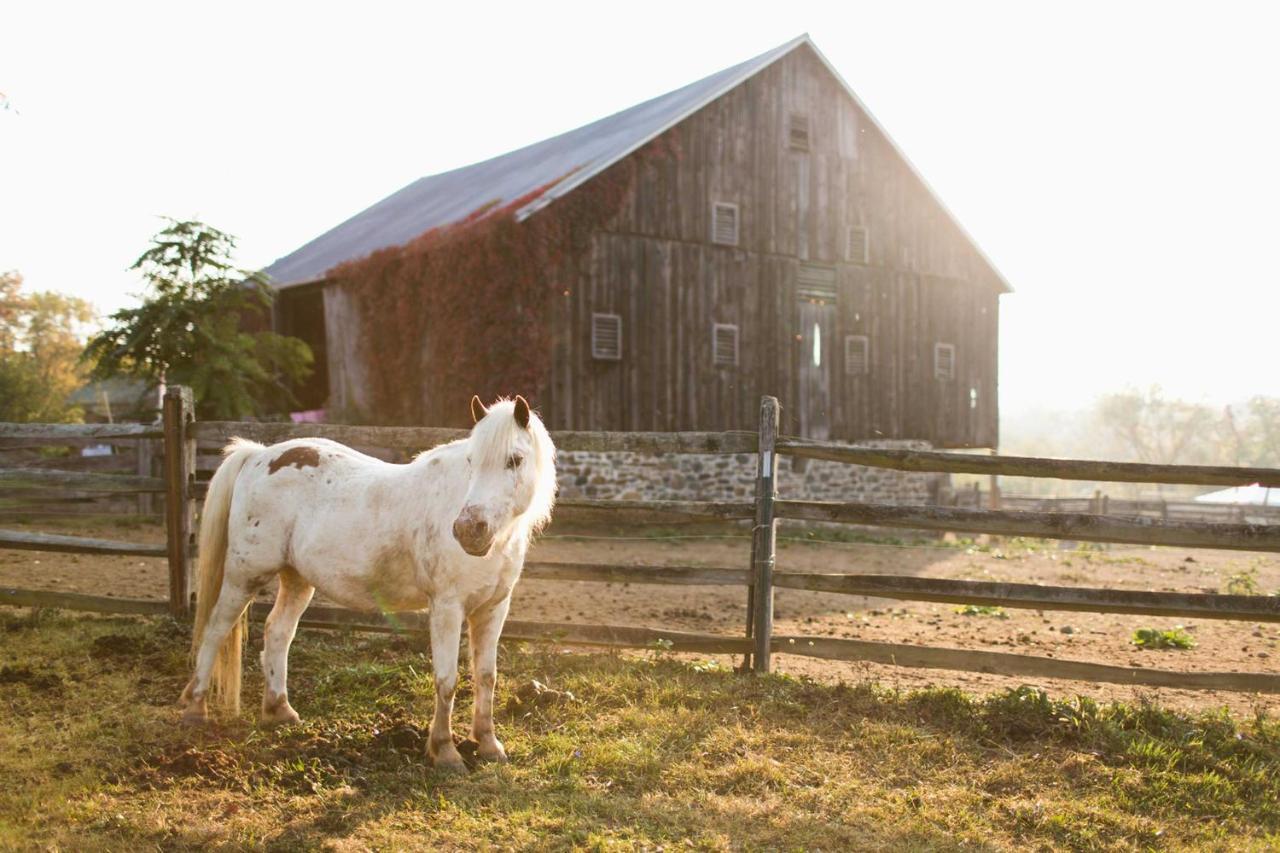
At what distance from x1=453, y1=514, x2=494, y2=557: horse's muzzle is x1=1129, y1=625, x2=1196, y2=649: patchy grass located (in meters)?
6.50

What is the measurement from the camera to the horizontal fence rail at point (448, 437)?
261 inches

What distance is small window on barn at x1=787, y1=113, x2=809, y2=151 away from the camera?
20.5 metres

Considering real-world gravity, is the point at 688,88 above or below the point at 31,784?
above

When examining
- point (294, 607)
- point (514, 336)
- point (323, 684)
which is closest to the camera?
point (294, 607)

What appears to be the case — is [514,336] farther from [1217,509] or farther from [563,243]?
[1217,509]

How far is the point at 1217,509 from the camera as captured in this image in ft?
95.3

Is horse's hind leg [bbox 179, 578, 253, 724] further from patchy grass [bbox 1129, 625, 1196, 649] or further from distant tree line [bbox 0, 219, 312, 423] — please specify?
distant tree line [bbox 0, 219, 312, 423]

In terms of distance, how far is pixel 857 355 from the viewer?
21.7 m

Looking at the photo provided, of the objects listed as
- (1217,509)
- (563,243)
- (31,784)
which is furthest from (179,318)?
(1217,509)

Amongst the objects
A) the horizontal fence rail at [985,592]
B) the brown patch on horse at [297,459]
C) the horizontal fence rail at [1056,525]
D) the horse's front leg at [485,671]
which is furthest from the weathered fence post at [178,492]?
the horizontal fence rail at [1056,525]

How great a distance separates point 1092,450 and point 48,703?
112 meters

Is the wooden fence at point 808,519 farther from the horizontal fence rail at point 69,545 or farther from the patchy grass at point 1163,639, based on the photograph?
the patchy grass at point 1163,639

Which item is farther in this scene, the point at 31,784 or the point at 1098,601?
the point at 1098,601

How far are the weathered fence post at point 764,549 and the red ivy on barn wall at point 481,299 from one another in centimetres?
1097
